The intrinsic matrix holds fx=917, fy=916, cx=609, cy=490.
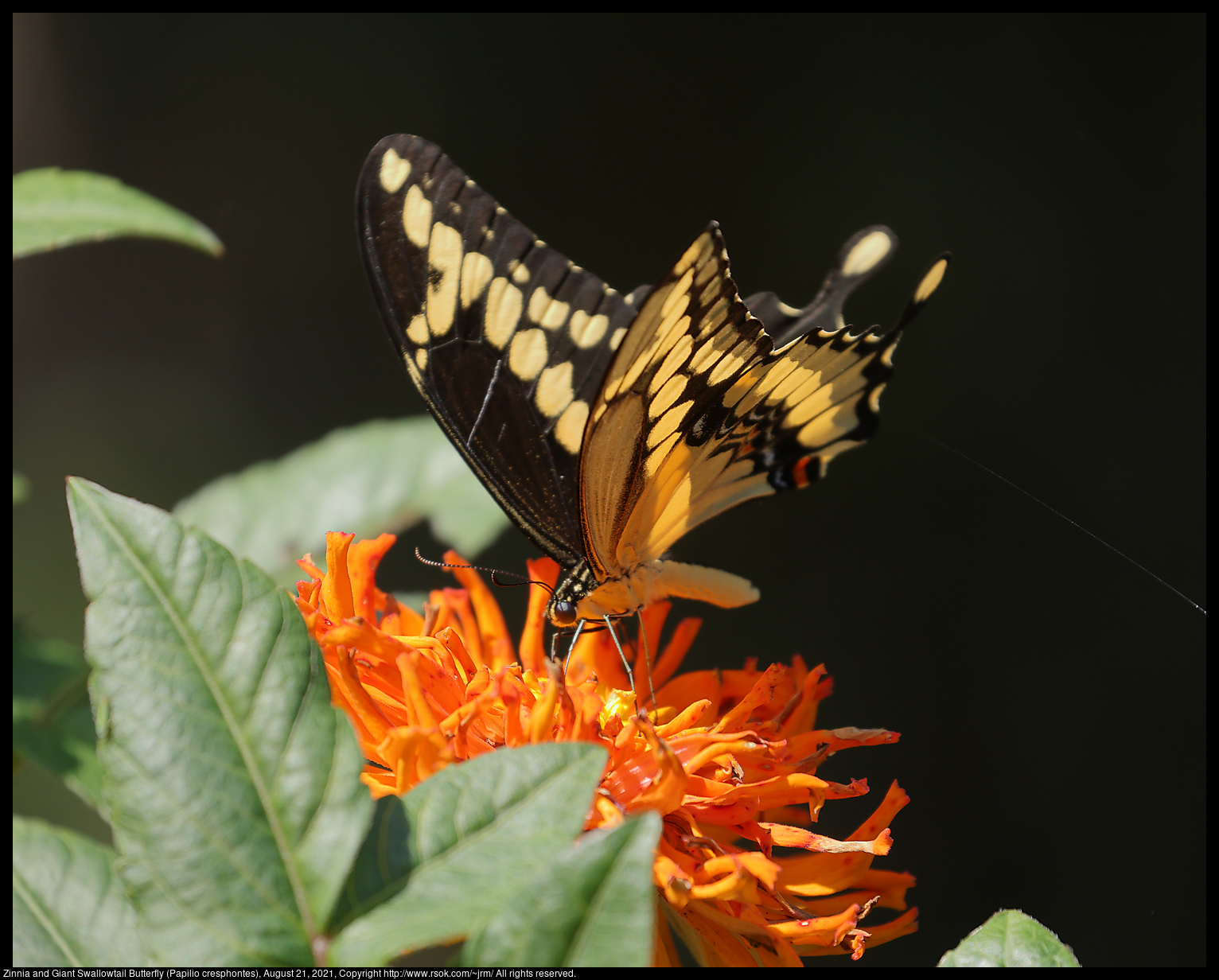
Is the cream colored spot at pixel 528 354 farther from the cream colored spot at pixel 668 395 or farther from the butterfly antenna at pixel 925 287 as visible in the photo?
the butterfly antenna at pixel 925 287

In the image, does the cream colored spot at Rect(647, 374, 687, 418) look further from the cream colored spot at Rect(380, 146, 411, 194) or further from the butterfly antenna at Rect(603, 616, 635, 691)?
the cream colored spot at Rect(380, 146, 411, 194)

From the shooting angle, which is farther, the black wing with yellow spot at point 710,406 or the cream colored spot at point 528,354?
the cream colored spot at point 528,354

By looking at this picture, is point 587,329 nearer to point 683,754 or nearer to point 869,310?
point 683,754

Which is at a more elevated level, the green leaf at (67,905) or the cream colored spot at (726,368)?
the cream colored spot at (726,368)

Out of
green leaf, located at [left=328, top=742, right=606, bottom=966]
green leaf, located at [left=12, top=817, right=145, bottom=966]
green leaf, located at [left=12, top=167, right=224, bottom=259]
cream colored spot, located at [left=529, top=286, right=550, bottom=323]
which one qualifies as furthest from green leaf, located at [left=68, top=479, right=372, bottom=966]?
cream colored spot, located at [left=529, top=286, right=550, bottom=323]

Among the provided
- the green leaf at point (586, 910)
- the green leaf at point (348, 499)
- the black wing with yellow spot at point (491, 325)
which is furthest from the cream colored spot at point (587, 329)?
the green leaf at point (586, 910)

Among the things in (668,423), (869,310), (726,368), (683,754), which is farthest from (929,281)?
(869,310)

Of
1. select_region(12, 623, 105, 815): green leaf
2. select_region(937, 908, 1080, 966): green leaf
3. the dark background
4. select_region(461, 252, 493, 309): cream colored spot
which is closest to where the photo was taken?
select_region(937, 908, 1080, 966): green leaf
